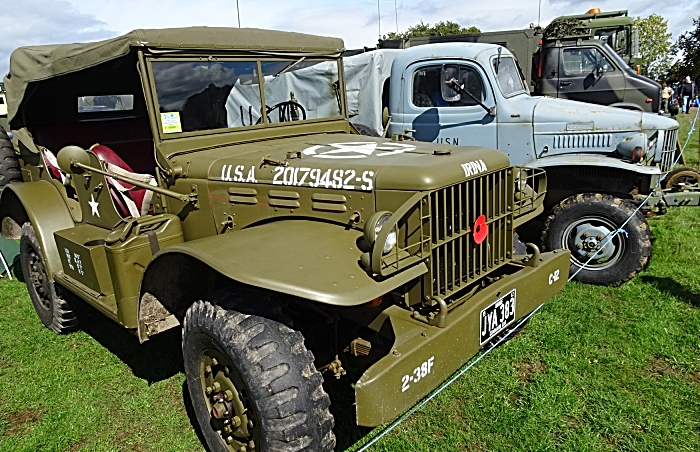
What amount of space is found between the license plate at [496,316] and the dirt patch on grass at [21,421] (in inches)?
112

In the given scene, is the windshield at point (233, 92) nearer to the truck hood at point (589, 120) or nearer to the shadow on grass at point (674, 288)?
the truck hood at point (589, 120)

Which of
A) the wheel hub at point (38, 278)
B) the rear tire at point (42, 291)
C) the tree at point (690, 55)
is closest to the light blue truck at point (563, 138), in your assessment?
the rear tire at point (42, 291)

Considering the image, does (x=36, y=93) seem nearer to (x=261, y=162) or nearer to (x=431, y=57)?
(x=261, y=162)

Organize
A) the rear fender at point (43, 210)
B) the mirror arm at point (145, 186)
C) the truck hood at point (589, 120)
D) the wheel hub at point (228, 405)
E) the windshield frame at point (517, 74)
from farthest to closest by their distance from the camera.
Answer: the windshield frame at point (517, 74), the truck hood at point (589, 120), the rear fender at point (43, 210), the mirror arm at point (145, 186), the wheel hub at point (228, 405)

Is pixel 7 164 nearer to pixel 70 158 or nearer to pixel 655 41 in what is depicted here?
pixel 70 158

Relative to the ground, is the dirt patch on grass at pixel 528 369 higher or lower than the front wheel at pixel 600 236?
lower

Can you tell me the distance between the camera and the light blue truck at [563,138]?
499 centimetres

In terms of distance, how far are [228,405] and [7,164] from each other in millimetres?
3557

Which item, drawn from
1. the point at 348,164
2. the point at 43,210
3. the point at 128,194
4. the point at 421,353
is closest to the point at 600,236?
the point at 348,164

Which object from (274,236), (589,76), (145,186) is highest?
(589,76)

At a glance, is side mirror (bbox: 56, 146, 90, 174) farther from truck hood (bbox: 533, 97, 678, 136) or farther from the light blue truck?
truck hood (bbox: 533, 97, 678, 136)

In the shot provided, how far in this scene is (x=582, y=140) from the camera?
5449 millimetres

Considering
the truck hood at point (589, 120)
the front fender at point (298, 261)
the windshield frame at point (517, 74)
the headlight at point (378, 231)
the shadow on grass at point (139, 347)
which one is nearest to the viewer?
the front fender at point (298, 261)

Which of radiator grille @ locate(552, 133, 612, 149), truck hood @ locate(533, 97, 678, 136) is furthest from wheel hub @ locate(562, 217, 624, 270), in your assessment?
truck hood @ locate(533, 97, 678, 136)
